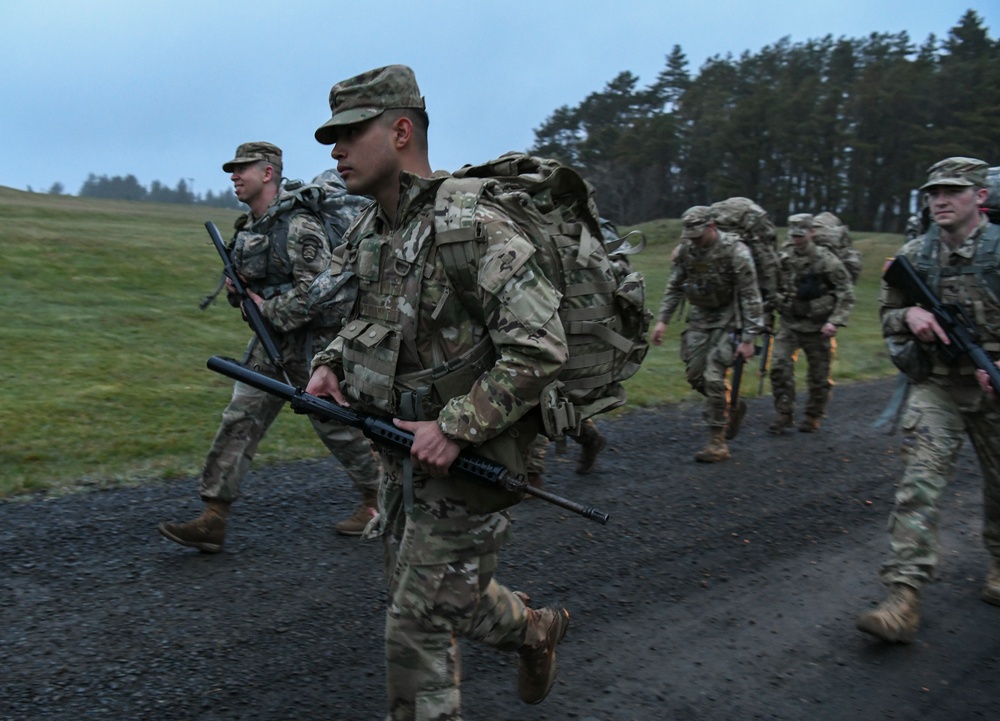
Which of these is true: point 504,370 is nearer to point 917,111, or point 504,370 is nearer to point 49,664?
point 49,664

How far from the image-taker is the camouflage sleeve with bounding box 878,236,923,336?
17.5 ft

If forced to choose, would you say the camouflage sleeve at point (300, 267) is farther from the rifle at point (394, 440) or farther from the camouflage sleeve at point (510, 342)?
the camouflage sleeve at point (510, 342)

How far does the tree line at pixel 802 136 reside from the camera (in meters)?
55.6

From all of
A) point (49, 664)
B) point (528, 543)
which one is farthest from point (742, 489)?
point (49, 664)

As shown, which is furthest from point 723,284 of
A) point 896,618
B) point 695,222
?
point 896,618

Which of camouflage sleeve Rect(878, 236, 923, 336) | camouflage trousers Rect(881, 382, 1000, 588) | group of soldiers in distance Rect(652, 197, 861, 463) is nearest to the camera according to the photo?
camouflage trousers Rect(881, 382, 1000, 588)

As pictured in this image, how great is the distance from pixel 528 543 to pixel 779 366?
215 inches

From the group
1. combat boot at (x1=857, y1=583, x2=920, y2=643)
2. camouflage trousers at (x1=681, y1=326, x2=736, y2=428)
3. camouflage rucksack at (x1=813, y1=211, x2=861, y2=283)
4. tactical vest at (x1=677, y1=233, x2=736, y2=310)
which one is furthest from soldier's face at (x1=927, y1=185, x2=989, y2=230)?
camouflage rucksack at (x1=813, y1=211, x2=861, y2=283)

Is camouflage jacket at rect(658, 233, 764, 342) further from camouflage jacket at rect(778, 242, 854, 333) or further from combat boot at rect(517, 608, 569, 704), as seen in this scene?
combat boot at rect(517, 608, 569, 704)

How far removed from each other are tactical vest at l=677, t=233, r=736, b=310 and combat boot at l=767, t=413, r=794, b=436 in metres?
1.93

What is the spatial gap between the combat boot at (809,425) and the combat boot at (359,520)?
5818 mm

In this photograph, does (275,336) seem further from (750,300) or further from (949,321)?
(750,300)

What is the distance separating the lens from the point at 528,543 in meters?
6.04

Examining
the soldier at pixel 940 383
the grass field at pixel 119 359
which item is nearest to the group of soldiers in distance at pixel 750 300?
the grass field at pixel 119 359
